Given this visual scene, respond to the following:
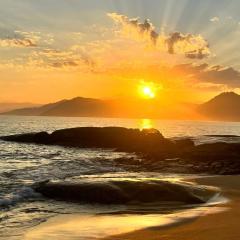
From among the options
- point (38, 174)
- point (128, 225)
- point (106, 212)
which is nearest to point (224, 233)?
point (128, 225)

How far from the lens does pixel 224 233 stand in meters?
10.8

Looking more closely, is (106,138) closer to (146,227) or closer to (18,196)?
(18,196)

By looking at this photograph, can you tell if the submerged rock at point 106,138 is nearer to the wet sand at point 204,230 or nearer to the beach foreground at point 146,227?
the beach foreground at point 146,227

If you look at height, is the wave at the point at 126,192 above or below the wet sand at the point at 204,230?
above

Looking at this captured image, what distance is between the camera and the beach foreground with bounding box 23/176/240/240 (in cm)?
1062

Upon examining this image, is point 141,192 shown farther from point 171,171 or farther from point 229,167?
point 229,167

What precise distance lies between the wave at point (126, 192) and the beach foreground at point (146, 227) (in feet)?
7.02

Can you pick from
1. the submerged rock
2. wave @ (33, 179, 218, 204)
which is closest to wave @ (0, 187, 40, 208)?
wave @ (33, 179, 218, 204)

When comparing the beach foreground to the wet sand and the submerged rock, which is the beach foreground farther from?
the submerged rock

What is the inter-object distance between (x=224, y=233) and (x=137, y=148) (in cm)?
4136

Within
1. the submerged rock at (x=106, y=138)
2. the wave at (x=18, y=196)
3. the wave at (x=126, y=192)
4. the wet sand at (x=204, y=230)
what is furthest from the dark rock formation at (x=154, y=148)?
the wet sand at (x=204, y=230)

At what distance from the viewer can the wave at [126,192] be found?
16.2 metres

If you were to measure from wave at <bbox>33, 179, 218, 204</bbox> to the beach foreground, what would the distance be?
7.02 ft

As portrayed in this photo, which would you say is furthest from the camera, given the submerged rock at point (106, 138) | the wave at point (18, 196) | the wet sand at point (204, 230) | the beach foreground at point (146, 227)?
the submerged rock at point (106, 138)
